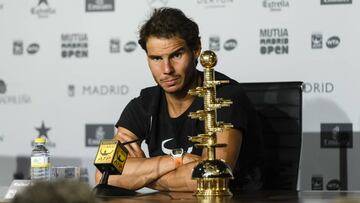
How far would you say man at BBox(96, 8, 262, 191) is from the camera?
8.96 feet

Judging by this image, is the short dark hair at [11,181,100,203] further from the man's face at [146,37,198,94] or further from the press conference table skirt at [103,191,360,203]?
the man's face at [146,37,198,94]

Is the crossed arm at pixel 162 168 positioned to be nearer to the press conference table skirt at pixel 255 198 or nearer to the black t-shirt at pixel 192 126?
the black t-shirt at pixel 192 126

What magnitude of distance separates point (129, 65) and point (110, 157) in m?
1.95

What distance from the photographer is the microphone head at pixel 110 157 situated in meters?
2.18

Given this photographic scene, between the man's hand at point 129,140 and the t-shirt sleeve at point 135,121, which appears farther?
the t-shirt sleeve at point 135,121

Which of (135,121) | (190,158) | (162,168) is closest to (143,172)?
(162,168)

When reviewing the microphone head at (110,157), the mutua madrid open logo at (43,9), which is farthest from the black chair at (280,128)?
the mutua madrid open logo at (43,9)

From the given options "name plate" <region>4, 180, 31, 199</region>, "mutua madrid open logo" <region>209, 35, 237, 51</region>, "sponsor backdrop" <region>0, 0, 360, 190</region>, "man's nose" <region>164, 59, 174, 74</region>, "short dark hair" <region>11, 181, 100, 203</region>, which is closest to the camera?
"short dark hair" <region>11, 181, 100, 203</region>

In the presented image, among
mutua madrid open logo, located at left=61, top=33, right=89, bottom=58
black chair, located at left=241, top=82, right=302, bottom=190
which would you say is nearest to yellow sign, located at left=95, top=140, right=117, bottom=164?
black chair, located at left=241, top=82, right=302, bottom=190

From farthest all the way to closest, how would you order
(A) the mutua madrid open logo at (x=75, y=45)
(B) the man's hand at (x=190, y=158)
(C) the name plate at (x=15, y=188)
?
(A) the mutua madrid open logo at (x=75, y=45) → (B) the man's hand at (x=190, y=158) → (C) the name plate at (x=15, y=188)

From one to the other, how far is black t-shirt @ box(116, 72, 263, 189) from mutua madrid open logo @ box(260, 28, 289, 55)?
35.6 inches

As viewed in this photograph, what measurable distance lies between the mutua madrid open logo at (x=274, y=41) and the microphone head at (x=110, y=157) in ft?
5.89

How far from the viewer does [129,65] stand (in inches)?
161

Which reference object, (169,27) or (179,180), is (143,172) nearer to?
(179,180)
